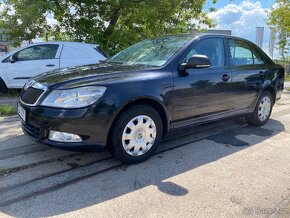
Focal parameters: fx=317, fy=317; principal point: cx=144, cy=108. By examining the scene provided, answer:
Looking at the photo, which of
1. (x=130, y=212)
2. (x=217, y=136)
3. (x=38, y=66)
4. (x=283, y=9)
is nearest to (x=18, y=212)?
(x=130, y=212)

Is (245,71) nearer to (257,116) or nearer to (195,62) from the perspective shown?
(257,116)

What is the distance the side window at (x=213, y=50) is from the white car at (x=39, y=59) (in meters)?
4.14

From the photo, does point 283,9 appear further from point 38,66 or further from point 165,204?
point 165,204

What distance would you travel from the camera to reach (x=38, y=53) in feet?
27.9

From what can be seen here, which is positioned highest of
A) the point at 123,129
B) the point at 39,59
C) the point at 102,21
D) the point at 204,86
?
the point at 102,21

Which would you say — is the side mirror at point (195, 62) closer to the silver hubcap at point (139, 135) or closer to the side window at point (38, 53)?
the silver hubcap at point (139, 135)

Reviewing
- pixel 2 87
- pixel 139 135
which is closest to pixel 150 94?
pixel 139 135

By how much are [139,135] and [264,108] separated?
3.15 meters

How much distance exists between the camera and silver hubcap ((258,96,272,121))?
5.86 metres

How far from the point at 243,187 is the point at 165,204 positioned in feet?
3.22

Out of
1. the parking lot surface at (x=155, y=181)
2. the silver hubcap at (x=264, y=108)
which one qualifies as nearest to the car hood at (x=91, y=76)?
the parking lot surface at (x=155, y=181)

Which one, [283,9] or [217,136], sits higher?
[283,9]

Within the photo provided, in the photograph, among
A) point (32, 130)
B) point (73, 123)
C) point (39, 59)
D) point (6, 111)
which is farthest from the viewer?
point (39, 59)

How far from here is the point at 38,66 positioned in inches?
328
